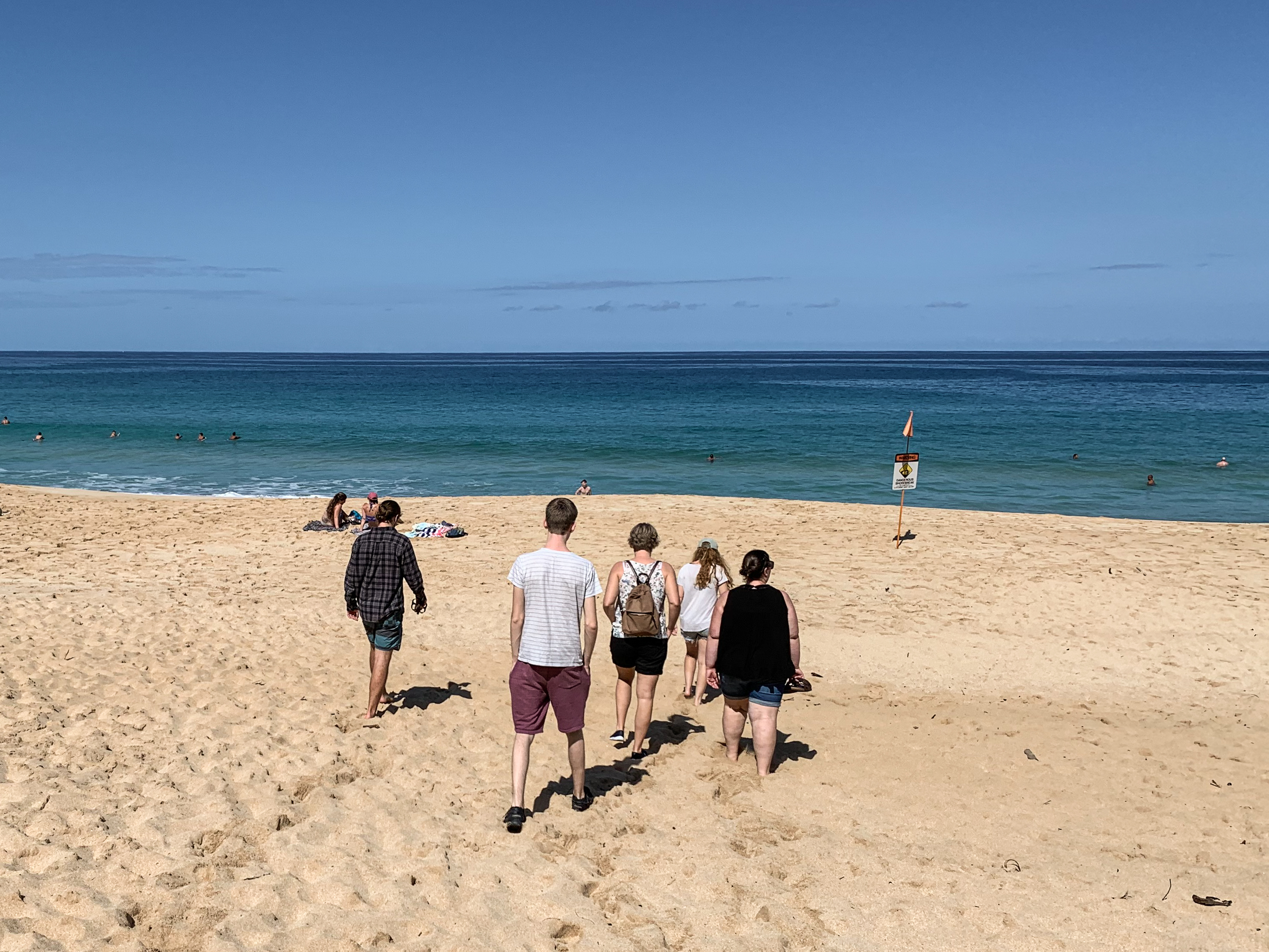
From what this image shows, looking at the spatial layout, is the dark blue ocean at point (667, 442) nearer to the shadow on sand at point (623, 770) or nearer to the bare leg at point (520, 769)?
the shadow on sand at point (623, 770)

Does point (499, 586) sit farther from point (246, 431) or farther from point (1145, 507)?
point (246, 431)

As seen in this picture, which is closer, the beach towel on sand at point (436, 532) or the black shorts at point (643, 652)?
the black shorts at point (643, 652)

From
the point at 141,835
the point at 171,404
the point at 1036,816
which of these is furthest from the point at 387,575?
the point at 171,404

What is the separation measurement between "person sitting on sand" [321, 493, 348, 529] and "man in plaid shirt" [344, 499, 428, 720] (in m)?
9.10

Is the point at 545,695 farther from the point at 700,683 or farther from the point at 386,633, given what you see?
the point at 700,683

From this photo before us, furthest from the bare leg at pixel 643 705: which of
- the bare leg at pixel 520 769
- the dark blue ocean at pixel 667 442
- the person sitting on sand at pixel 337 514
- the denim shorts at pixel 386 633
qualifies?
the dark blue ocean at pixel 667 442

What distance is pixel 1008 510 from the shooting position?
71.4 feet

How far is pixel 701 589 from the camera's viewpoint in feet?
23.3

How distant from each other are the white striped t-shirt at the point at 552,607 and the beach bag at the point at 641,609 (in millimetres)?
907

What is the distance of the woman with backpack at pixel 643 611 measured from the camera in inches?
225

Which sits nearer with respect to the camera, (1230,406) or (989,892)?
(989,892)

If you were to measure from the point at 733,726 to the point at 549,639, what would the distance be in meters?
A: 1.94

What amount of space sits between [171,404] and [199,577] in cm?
A: 5277

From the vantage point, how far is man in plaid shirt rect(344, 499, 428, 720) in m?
6.39
